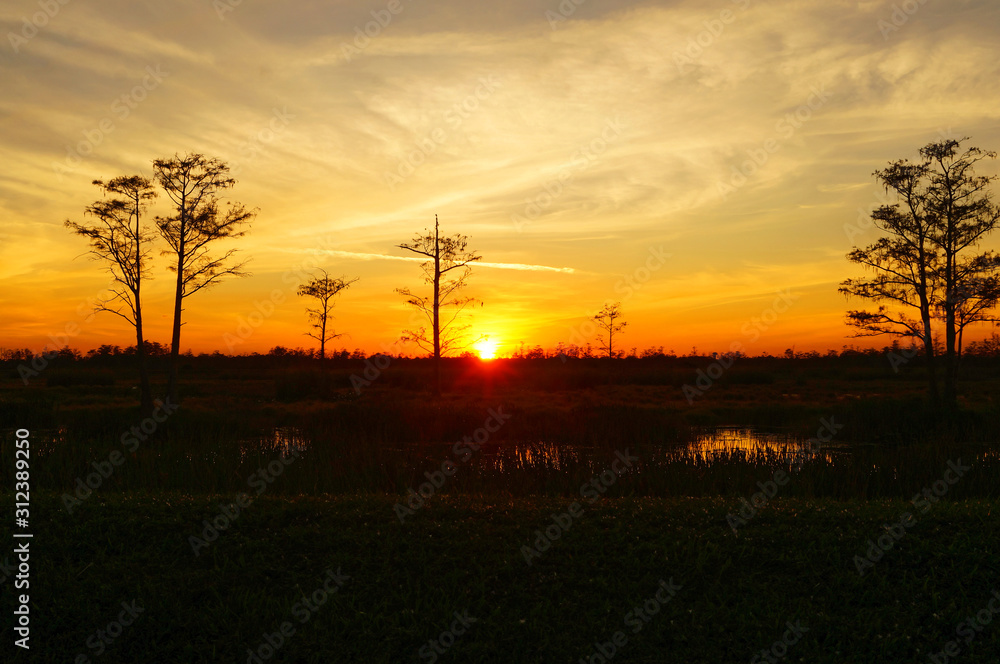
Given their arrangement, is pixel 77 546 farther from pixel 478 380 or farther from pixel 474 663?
pixel 478 380

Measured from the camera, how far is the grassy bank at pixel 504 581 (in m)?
5.42

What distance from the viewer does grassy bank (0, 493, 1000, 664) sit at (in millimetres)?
5422

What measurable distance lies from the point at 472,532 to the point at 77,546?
399 cm

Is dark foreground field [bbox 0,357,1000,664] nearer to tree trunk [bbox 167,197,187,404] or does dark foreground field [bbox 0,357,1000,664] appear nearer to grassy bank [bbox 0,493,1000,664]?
grassy bank [bbox 0,493,1000,664]

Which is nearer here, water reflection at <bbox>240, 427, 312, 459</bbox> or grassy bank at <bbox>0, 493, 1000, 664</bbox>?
grassy bank at <bbox>0, 493, 1000, 664</bbox>

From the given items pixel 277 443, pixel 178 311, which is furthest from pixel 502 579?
pixel 178 311

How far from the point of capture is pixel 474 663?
527 centimetres

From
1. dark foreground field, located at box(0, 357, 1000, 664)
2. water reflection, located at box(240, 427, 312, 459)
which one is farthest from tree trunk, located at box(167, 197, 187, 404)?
dark foreground field, located at box(0, 357, 1000, 664)

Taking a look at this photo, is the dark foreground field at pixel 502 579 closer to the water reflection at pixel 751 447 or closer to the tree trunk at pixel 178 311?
the water reflection at pixel 751 447

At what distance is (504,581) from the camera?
6191 mm

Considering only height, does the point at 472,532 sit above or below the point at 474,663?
above

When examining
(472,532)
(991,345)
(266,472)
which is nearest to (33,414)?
(266,472)

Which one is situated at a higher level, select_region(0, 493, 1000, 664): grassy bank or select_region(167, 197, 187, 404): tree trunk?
select_region(167, 197, 187, 404): tree trunk

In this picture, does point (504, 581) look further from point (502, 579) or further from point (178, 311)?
point (178, 311)
